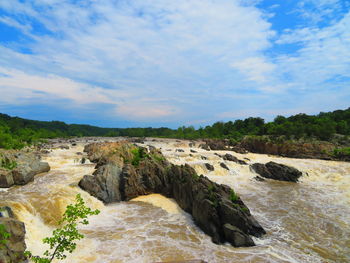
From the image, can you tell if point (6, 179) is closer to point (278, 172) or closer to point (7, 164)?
point (7, 164)

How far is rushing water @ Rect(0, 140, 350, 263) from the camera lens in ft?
40.8

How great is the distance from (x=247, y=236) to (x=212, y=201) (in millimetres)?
3411

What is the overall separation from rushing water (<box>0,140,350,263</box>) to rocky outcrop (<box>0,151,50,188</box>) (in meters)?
0.97

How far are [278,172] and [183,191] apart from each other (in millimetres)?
19183

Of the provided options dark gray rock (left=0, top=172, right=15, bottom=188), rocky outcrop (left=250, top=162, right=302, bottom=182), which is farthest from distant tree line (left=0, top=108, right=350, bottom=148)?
rocky outcrop (left=250, top=162, right=302, bottom=182)

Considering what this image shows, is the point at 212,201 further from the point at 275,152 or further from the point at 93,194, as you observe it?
the point at 275,152

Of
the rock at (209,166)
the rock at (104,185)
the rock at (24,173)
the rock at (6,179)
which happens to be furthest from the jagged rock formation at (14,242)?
the rock at (209,166)

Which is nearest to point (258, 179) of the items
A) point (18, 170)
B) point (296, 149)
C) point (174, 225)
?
point (174, 225)

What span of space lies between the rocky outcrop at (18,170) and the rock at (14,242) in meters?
13.3

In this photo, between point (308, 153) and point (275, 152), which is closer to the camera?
point (308, 153)

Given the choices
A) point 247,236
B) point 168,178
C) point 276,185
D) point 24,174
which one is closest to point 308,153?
point 276,185

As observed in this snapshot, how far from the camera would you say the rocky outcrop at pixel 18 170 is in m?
20.6

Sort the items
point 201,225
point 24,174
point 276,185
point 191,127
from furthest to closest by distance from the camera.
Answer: point 191,127, point 276,185, point 24,174, point 201,225

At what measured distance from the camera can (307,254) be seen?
12.7 metres
